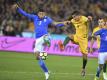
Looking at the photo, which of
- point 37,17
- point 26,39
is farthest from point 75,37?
point 26,39

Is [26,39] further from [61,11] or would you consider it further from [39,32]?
[39,32]

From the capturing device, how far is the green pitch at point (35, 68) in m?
A: 17.9

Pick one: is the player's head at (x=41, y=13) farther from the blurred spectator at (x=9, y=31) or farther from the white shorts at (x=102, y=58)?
the blurred spectator at (x=9, y=31)

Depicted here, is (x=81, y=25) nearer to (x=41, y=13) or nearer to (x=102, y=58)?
(x=41, y=13)

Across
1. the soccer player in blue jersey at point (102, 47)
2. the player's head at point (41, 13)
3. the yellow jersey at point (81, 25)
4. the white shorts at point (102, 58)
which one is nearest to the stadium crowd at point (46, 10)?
the yellow jersey at point (81, 25)

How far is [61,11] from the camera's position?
34.0m

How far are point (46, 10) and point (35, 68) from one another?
12741mm

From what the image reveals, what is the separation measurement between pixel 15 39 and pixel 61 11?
549cm

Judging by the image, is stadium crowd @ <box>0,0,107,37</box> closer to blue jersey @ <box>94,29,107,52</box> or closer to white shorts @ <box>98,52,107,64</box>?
blue jersey @ <box>94,29,107,52</box>

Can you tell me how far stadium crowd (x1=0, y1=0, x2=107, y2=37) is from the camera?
32.9m

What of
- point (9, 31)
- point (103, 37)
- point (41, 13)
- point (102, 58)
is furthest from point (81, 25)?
point (9, 31)

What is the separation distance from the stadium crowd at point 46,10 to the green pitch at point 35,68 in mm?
5635

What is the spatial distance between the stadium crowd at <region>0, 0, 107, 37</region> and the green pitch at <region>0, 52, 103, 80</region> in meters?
5.63

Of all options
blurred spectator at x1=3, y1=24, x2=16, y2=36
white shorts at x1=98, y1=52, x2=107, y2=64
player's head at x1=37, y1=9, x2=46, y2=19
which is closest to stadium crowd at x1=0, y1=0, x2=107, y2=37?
blurred spectator at x1=3, y1=24, x2=16, y2=36
